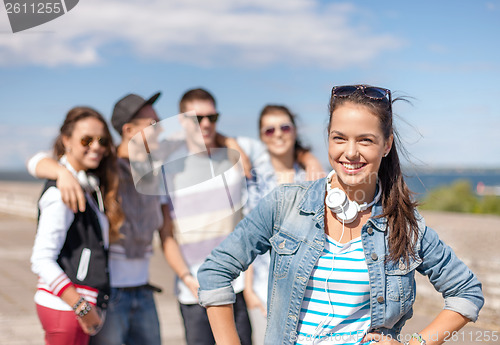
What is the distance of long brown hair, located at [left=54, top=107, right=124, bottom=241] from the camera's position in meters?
3.36

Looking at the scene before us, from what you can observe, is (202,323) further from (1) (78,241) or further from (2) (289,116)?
(2) (289,116)

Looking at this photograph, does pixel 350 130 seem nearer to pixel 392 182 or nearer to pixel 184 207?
pixel 392 182

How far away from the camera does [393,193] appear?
2.23m

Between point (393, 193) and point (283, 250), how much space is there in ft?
1.65

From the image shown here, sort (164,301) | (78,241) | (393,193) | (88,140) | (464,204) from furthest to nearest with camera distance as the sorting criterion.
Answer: (464,204)
(164,301)
(88,140)
(78,241)
(393,193)

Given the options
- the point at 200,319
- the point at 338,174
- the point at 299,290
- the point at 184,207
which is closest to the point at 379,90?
the point at 338,174

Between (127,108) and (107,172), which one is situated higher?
(127,108)

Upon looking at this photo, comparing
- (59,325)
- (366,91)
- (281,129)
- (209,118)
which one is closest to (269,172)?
(281,129)

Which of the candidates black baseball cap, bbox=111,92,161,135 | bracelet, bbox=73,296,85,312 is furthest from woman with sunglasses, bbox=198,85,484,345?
black baseball cap, bbox=111,92,161,135

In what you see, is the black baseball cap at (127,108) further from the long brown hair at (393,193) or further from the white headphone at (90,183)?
the long brown hair at (393,193)

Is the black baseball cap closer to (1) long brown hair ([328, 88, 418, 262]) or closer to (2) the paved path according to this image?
(1) long brown hair ([328, 88, 418, 262])

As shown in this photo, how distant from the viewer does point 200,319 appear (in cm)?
360

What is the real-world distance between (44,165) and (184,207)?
0.90m

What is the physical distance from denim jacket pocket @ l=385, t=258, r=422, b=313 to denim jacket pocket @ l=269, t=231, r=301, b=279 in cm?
36
